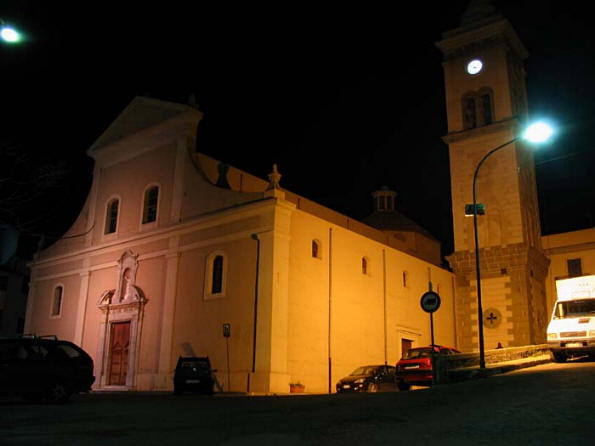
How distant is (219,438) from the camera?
766 centimetres

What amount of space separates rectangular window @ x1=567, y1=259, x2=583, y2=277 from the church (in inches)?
2.5

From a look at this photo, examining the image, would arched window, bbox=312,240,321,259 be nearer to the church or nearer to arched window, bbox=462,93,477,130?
the church

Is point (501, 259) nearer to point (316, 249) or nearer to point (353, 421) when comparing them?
point (316, 249)

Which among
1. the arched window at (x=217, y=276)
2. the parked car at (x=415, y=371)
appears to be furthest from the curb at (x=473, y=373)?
the arched window at (x=217, y=276)

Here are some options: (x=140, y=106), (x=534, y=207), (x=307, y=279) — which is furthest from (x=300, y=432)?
(x=534, y=207)

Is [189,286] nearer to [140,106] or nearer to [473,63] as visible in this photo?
[140,106]

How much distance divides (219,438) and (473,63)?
106 feet

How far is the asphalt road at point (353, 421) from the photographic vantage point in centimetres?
732

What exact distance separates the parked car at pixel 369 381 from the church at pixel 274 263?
2.10m

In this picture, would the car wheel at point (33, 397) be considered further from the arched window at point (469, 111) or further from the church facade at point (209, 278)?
the arched window at point (469, 111)

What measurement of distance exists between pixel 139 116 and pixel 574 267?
26.8 meters

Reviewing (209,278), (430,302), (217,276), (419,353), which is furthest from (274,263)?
(430,302)

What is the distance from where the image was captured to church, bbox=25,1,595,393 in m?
22.4

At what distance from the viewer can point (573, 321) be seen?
1950 centimetres
